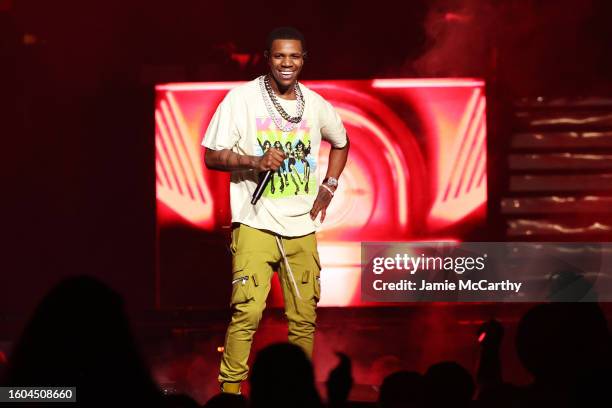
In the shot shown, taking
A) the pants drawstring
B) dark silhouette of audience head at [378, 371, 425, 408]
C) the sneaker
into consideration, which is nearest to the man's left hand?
the pants drawstring

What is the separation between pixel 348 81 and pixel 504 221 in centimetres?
159

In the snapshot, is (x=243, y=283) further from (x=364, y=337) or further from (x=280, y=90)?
(x=364, y=337)

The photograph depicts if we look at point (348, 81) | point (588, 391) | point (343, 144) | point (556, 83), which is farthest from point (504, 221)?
point (588, 391)

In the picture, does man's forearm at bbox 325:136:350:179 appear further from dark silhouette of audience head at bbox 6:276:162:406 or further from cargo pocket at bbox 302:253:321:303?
dark silhouette of audience head at bbox 6:276:162:406

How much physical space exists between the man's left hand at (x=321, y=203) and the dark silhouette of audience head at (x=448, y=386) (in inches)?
81.8

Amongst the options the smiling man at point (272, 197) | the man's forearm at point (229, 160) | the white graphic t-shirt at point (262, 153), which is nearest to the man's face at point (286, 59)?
the smiling man at point (272, 197)

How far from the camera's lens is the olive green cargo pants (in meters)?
5.23

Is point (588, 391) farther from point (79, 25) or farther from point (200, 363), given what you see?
point (79, 25)

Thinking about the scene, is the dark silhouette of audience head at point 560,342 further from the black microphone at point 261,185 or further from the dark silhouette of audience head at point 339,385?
the black microphone at point 261,185

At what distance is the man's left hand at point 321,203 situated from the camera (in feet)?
17.9

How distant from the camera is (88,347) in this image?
2947mm

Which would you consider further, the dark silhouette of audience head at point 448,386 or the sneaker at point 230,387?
the sneaker at point 230,387

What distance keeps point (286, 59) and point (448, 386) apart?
244 centimetres

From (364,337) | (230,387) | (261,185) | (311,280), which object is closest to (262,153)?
(261,185)
